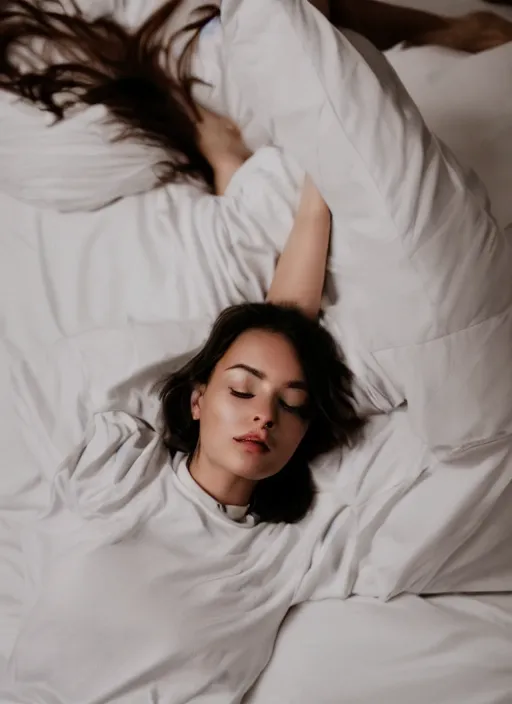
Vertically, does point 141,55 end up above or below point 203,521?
above

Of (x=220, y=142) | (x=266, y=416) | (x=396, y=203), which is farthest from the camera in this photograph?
(x=220, y=142)

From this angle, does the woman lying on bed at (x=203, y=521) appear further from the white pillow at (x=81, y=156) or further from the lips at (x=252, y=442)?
the white pillow at (x=81, y=156)

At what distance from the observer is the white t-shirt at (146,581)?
81 centimetres

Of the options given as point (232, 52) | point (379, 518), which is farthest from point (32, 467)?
point (232, 52)

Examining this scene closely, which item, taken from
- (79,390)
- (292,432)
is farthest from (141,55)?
(292,432)

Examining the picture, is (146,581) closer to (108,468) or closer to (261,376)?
(108,468)

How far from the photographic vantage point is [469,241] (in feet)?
2.51

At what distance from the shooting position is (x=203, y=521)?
3.01ft

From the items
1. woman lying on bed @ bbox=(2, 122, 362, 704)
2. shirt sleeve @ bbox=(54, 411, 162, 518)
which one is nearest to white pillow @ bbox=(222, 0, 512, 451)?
woman lying on bed @ bbox=(2, 122, 362, 704)

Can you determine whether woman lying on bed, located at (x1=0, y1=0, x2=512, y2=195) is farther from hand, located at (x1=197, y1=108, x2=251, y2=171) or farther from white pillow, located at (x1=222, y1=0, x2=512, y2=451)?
white pillow, located at (x1=222, y1=0, x2=512, y2=451)

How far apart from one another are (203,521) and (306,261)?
351 millimetres

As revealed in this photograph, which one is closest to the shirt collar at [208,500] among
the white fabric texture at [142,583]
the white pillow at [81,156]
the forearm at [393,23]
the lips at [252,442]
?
the white fabric texture at [142,583]

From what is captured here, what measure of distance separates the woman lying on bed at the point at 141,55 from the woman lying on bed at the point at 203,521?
0.97 ft

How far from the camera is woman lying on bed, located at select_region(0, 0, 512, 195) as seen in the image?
1.05m
